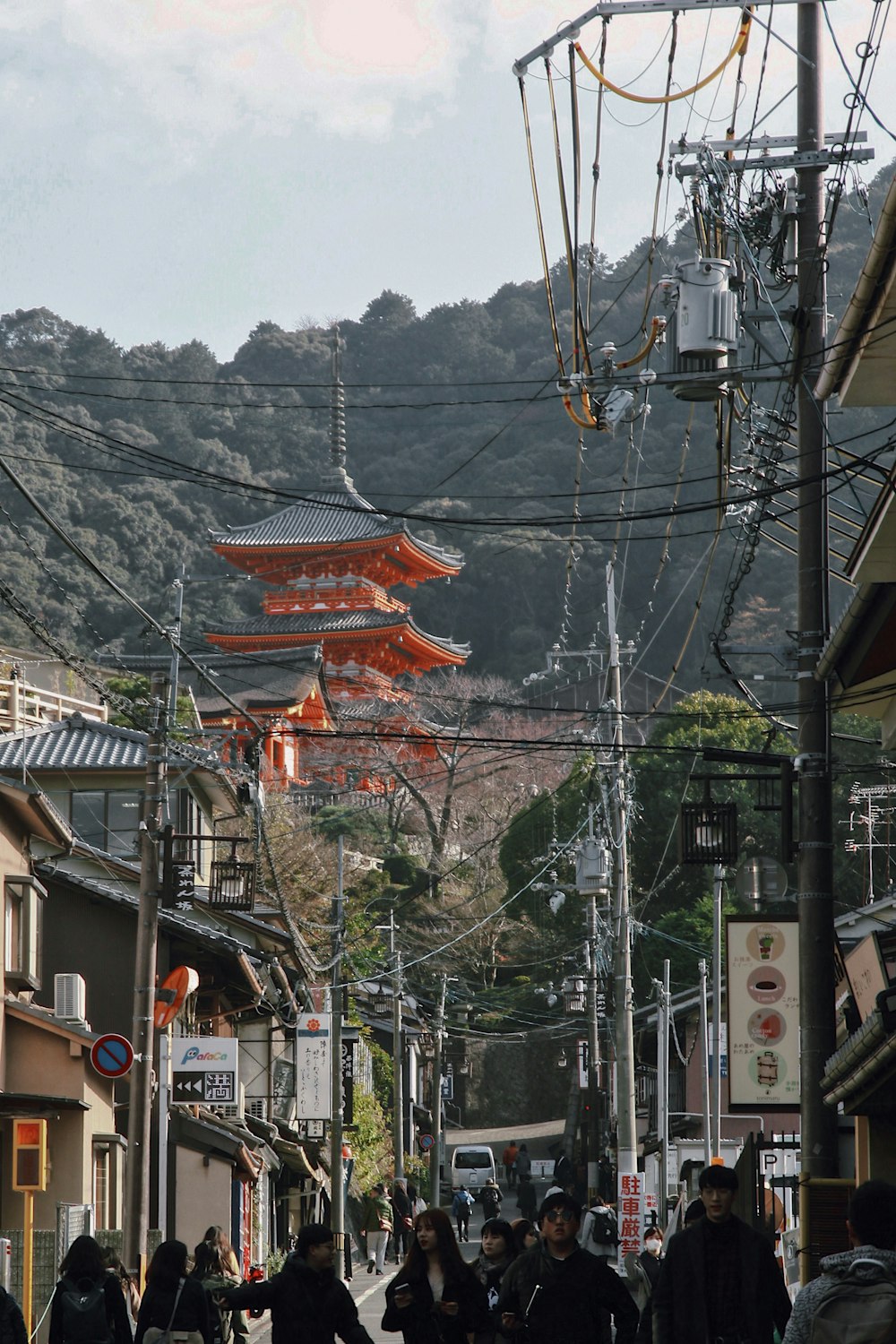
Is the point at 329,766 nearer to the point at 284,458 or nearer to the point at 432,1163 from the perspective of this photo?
the point at 432,1163

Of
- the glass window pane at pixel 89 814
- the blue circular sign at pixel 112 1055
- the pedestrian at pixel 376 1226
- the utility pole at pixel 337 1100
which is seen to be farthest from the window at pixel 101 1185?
the pedestrian at pixel 376 1226

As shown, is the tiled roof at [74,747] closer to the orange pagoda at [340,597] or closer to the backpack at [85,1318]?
the backpack at [85,1318]

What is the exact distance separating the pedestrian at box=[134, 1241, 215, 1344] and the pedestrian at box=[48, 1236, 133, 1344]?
0.58 ft

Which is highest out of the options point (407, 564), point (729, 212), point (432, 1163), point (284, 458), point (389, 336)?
point (389, 336)

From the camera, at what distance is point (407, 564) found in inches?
2625

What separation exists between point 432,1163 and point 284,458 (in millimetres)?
63140

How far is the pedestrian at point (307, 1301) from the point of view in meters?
8.12

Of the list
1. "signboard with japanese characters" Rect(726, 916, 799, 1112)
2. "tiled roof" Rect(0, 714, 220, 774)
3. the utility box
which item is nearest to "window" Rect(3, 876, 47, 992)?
"tiled roof" Rect(0, 714, 220, 774)

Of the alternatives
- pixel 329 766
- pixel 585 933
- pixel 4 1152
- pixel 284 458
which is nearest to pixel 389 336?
pixel 284 458

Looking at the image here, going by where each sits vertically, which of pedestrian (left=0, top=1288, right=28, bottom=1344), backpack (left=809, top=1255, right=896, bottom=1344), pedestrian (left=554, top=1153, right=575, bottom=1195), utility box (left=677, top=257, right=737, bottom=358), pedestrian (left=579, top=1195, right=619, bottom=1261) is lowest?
pedestrian (left=554, top=1153, right=575, bottom=1195)

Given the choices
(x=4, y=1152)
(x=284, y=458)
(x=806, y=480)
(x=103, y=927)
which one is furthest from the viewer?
(x=284, y=458)

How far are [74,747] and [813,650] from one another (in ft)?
61.2

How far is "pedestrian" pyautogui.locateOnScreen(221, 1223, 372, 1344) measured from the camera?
8.12 meters

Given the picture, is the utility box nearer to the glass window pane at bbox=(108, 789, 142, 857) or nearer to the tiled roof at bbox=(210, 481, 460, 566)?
the glass window pane at bbox=(108, 789, 142, 857)
